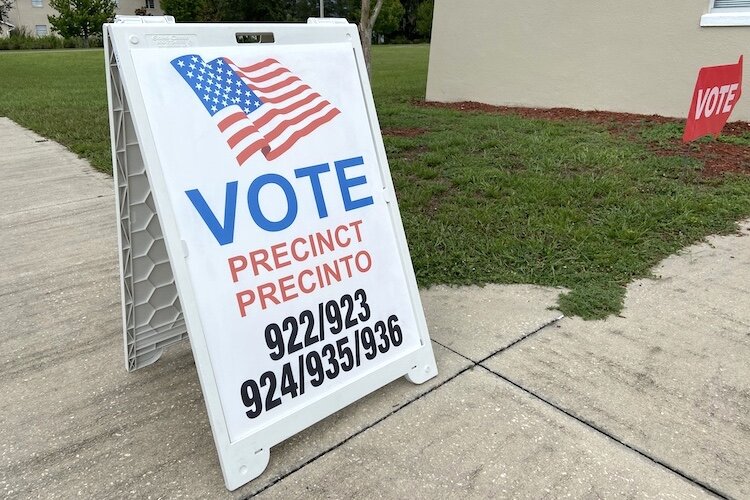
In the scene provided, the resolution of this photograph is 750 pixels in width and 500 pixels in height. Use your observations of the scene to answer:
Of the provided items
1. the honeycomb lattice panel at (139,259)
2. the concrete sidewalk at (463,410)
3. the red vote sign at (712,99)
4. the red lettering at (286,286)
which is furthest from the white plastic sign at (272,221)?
the red vote sign at (712,99)

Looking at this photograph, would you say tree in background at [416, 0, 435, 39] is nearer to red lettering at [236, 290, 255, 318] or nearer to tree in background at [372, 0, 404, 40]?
tree in background at [372, 0, 404, 40]

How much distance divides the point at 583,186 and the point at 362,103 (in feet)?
10.4

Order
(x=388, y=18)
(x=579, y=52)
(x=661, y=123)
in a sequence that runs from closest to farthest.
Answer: (x=661, y=123) → (x=579, y=52) → (x=388, y=18)

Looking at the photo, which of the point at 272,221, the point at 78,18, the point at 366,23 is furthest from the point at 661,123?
the point at 78,18

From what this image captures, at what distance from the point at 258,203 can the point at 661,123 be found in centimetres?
703

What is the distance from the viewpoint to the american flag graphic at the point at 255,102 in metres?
2.06

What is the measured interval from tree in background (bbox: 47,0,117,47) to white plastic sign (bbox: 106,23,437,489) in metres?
49.4

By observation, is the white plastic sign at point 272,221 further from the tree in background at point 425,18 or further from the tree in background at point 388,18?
the tree in background at point 425,18

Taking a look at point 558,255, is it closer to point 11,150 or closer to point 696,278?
point 696,278

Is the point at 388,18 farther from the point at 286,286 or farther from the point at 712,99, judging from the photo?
the point at 286,286

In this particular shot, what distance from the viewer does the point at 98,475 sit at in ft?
6.81

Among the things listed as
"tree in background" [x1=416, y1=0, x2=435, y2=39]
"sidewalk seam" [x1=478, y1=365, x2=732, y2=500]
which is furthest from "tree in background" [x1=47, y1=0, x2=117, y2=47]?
"sidewalk seam" [x1=478, y1=365, x2=732, y2=500]

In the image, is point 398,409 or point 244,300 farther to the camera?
point 398,409

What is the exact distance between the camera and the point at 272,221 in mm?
2170
